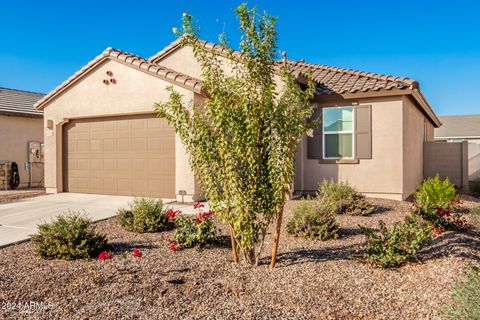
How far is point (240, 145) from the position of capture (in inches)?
185

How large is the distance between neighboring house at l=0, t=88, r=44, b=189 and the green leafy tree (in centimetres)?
1356

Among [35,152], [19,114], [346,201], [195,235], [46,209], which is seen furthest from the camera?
[35,152]

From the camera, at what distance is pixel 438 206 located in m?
8.38

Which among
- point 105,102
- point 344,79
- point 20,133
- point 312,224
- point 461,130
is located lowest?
point 312,224

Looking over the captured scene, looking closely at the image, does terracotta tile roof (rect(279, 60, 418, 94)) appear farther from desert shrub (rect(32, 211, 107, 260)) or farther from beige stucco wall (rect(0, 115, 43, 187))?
beige stucco wall (rect(0, 115, 43, 187))

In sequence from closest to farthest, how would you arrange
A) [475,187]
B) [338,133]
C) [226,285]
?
[226,285]
[338,133]
[475,187]

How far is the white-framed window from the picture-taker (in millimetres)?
11461

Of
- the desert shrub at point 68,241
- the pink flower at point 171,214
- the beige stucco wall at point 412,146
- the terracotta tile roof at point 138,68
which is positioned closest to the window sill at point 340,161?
the beige stucco wall at point 412,146

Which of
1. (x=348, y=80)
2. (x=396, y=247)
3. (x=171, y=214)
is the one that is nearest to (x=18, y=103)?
(x=171, y=214)

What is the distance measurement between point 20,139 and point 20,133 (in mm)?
256

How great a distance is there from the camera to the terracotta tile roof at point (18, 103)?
15742mm

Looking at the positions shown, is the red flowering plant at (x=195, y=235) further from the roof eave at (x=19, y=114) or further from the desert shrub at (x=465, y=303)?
the roof eave at (x=19, y=114)

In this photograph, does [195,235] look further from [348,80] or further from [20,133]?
[20,133]

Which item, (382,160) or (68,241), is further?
(382,160)
